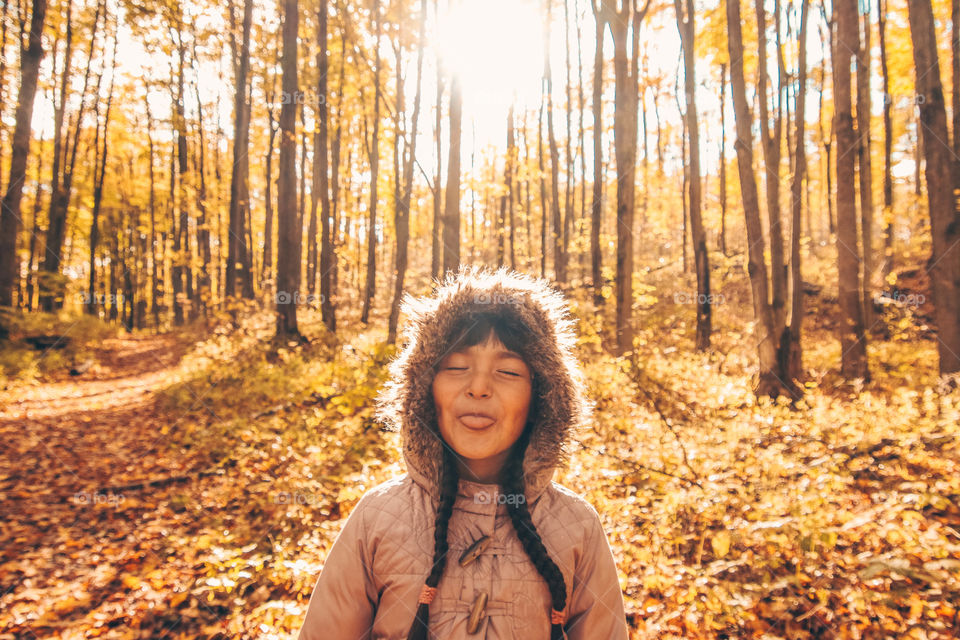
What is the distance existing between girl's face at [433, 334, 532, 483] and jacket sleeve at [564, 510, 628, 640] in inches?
16.5

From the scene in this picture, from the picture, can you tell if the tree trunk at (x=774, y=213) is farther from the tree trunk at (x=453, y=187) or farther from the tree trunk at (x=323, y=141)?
the tree trunk at (x=323, y=141)

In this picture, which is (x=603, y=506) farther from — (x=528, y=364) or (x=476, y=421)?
(x=476, y=421)

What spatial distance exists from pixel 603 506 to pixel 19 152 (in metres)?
14.9

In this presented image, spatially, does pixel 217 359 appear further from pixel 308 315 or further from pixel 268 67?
pixel 268 67

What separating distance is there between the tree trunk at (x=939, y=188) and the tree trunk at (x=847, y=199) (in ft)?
3.59

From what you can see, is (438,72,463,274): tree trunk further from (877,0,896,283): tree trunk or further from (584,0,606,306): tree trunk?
(877,0,896,283): tree trunk

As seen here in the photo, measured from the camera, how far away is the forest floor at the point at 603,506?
121 inches

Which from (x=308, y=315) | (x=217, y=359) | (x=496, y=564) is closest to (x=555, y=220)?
(x=308, y=315)

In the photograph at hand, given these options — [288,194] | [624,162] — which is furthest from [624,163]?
[288,194]

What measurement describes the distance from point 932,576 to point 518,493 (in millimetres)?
2896

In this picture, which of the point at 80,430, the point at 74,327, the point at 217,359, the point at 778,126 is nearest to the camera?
the point at 80,430

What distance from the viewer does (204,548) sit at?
4402 mm

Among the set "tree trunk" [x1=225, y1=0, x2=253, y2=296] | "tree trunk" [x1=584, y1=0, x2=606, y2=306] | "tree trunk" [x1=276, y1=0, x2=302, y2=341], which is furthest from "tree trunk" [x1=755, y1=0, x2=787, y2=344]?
"tree trunk" [x1=225, y1=0, x2=253, y2=296]

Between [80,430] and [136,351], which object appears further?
[136,351]
